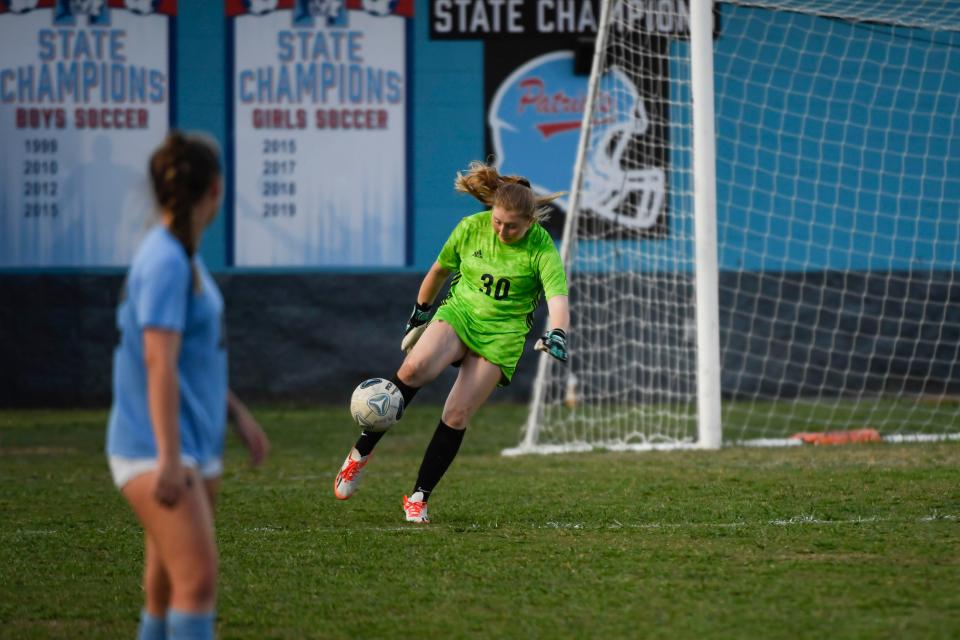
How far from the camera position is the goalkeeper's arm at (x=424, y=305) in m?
7.56

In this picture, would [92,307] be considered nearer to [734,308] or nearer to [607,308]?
[607,308]

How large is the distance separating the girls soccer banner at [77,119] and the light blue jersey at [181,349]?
11946 mm

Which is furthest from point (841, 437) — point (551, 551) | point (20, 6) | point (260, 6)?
point (20, 6)

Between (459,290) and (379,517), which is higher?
(459,290)

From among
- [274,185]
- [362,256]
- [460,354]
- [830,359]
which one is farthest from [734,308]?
[460,354]

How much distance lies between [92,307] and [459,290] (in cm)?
881

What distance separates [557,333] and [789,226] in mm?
9167

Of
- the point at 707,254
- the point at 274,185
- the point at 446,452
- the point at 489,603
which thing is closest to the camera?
the point at 489,603

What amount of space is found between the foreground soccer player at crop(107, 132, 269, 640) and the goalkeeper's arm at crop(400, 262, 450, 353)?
12.8ft

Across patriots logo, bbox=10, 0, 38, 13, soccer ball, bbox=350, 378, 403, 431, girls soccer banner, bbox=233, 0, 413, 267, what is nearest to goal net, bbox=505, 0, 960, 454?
girls soccer banner, bbox=233, 0, 413, 267

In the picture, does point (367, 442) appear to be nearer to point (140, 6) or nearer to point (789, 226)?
point (789, 226)

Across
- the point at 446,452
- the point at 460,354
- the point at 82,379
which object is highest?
the point at 460,354

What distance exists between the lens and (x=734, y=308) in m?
14.9

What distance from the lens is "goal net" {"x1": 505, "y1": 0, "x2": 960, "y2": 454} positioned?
14.4 m
